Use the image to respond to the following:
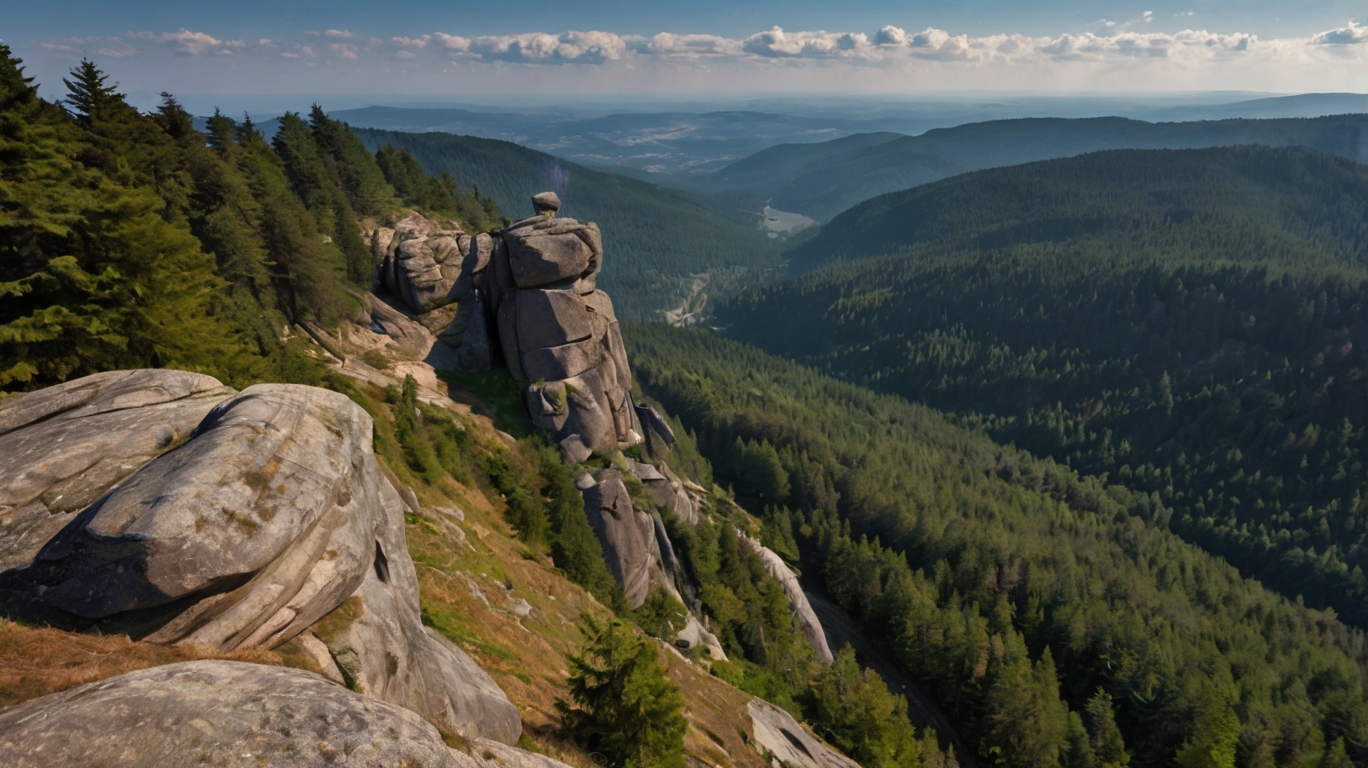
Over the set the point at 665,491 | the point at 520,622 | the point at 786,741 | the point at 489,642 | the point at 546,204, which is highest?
the point at 546,204

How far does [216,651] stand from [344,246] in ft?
143

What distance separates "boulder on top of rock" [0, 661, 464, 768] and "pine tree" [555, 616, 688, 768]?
813 cm

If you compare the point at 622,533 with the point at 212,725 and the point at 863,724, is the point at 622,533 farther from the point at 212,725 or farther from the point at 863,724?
the point at 212,725

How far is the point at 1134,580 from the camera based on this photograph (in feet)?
307

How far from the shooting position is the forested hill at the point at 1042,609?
67.3m

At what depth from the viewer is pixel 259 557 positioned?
40.0ft

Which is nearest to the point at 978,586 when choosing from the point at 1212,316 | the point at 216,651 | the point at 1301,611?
the point at 1301,611

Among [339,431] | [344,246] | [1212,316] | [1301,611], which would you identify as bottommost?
[1301,611]

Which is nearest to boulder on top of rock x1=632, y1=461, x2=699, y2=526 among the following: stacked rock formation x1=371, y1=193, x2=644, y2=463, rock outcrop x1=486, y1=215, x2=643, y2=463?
stacked rock formation x1=371, y1=193, x2=644, y2=463

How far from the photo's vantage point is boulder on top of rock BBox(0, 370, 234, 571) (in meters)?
13.0

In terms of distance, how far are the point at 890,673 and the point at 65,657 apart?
80.7 m

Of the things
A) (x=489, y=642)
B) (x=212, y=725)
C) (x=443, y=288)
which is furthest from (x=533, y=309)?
(x=212, y=725)

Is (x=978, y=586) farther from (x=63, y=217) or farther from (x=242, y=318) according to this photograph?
(x=63, y=217)

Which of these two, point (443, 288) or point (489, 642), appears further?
point (443, 288)
